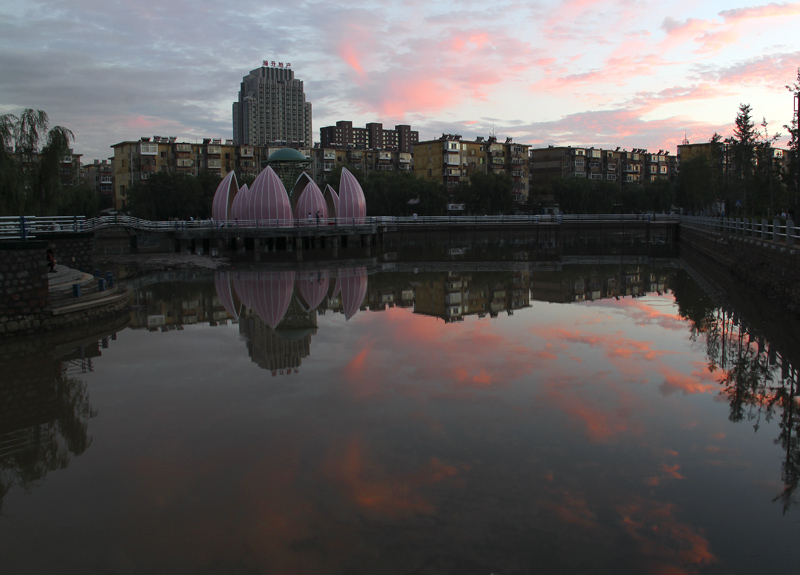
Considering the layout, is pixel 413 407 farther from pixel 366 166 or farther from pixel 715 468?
pixel 366 166

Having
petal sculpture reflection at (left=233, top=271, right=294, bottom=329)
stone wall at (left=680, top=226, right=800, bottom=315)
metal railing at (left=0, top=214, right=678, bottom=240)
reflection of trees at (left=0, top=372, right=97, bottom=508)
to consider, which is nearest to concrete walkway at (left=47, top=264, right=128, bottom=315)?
metal railing at (left=0, top=214, right=678, bottom=240)

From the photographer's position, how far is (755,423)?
8.45m

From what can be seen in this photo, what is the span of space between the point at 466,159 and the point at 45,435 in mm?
72299

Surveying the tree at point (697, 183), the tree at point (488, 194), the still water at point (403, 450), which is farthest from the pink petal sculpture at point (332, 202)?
the tree at point (697, 183)

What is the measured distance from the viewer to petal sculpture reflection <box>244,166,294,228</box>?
124ft

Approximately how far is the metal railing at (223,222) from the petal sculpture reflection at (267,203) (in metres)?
0.41

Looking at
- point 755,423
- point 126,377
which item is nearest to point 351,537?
point 755,423

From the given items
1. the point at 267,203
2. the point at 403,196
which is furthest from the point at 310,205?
the point at 403,196

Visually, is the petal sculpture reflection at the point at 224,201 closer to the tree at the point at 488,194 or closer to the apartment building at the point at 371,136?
the tree at the point at 488,194

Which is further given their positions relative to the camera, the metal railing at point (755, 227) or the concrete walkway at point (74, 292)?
the metal railing at point (755, 227)

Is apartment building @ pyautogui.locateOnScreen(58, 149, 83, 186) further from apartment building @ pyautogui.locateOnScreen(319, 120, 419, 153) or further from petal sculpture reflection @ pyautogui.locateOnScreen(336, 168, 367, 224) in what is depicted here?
apartment building @ pyautogui.locateOnScreen(319, 120, 419, 153)

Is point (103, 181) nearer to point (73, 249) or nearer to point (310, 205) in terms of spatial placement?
point (310, 205)

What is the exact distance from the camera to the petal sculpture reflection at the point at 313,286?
1952cm

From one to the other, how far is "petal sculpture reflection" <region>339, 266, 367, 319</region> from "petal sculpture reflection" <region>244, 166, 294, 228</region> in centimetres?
989
